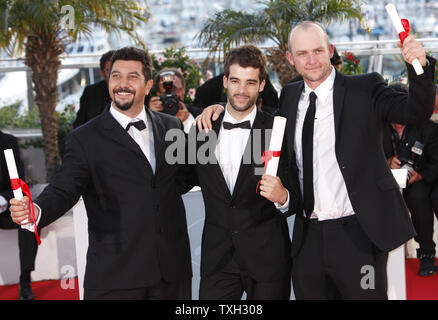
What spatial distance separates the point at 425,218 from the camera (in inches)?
183

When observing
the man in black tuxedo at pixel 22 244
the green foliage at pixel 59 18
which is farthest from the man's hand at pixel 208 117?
the green foliage at pixel 59 18

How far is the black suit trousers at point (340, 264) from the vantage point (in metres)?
2.39

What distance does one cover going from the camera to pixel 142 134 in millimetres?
2580

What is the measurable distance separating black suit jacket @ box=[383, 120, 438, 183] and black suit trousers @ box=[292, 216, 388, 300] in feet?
8.15

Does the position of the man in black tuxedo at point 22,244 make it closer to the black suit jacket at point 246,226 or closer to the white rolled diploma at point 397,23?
the black suit jacket at point 246,226

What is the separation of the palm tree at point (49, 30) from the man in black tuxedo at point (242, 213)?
15.8 ft

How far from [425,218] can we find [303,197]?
2.55 m

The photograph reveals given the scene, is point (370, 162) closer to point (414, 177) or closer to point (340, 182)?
point (340, 182)

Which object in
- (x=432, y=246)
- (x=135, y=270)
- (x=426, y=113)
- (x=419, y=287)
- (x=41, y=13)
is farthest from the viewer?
(x=41, y=13)

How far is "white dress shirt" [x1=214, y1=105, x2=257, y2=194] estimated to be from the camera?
2580 mm

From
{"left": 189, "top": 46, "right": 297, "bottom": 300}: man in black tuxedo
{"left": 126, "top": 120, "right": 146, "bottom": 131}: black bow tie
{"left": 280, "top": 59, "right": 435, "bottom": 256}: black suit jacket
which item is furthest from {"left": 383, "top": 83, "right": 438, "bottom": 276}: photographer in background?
{"left": 126, "top": 120, "right": 146, "bottom": 131}: black bow tie

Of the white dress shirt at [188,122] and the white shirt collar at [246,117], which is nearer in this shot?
the white shirt collar at [246,117]

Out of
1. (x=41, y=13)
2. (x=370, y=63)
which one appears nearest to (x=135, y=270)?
(x=41, y=13)

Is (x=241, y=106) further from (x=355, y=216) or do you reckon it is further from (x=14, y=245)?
(x=14, y=245)
